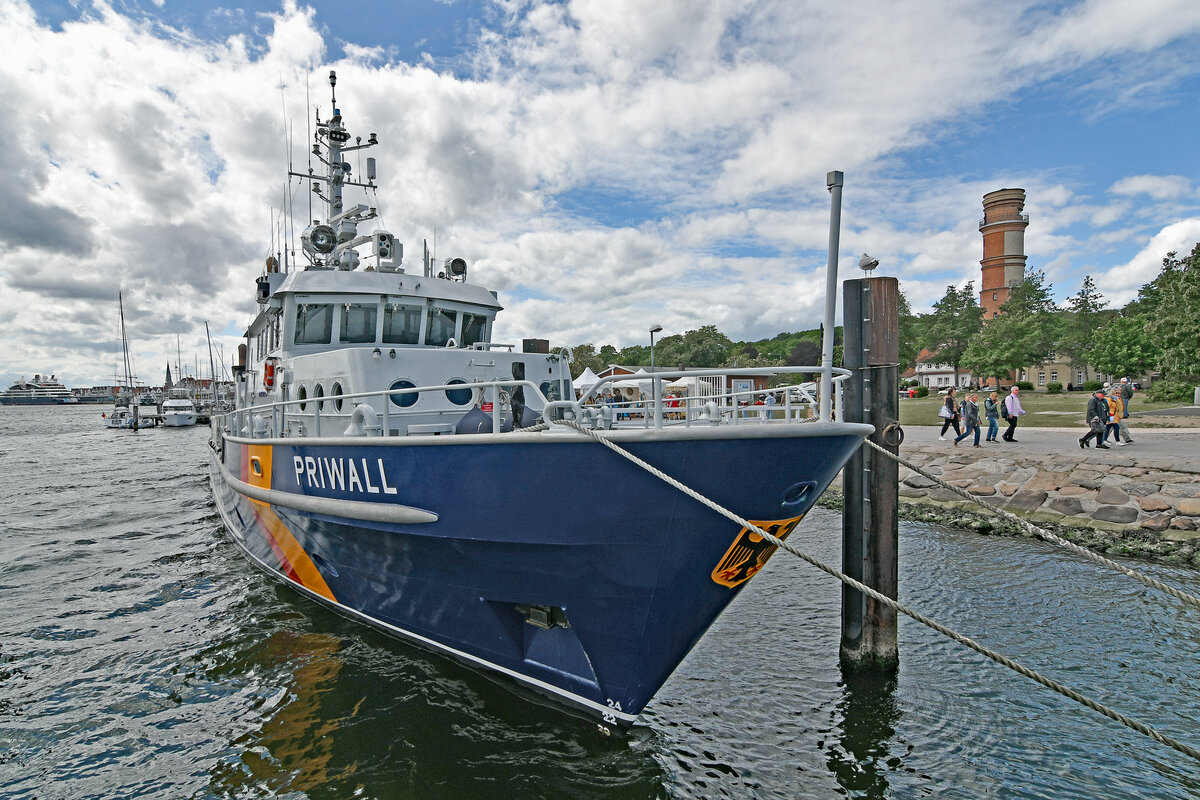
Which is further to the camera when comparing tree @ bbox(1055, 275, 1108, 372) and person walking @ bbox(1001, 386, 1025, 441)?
tree @ bbox(1055, 275, 1108, 372)

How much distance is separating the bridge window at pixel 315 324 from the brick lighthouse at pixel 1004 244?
2602 inches

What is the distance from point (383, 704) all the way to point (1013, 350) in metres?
43.7

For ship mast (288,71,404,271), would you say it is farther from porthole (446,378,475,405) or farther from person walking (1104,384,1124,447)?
person walking (1104,384,1124,447)

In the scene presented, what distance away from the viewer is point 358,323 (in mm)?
8195

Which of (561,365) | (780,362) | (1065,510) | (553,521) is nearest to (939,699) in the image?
(553,521)

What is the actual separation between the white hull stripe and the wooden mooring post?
368 cm

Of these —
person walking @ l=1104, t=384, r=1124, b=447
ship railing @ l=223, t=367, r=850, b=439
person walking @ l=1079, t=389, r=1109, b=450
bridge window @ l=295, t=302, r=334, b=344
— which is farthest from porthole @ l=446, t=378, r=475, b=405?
person walking @ l=1104, t=384, r=1124, b=447

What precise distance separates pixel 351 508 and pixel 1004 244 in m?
70.1

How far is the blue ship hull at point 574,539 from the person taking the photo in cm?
396

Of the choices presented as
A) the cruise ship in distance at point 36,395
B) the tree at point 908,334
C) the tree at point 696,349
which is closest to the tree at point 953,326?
the tree at point 908,334

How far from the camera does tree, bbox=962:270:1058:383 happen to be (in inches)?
1529

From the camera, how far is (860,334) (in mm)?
5578

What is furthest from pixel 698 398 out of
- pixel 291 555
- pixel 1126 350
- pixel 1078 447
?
pixel 1126 350

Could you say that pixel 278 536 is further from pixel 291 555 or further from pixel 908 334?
pixel 908 334
